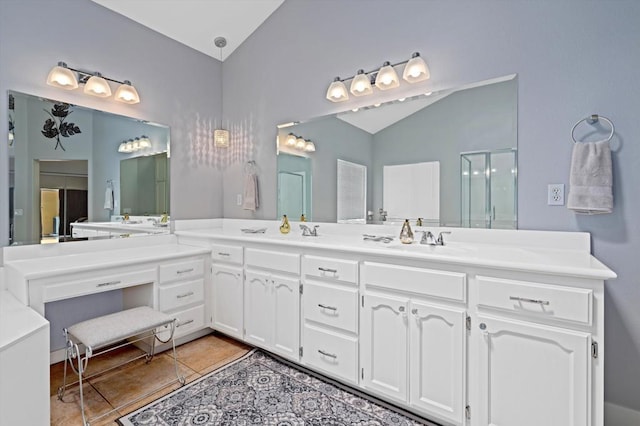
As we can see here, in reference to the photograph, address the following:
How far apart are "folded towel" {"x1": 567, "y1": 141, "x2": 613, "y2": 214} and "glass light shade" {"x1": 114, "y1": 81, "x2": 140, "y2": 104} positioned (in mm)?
3001

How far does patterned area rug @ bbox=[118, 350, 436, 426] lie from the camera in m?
1.69

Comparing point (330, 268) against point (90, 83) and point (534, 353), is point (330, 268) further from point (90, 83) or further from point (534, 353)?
point (90, 83)

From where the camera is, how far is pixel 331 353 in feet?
6.38

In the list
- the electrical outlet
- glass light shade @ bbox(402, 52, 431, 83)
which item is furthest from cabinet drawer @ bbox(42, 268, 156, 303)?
the electrical outlet

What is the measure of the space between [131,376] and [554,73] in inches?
122

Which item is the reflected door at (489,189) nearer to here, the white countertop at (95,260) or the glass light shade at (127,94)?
the white countertop at (95,260)

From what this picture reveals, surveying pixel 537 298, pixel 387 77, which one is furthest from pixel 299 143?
pixel 537 298

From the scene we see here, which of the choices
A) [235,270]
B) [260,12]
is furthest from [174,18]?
[235,270]

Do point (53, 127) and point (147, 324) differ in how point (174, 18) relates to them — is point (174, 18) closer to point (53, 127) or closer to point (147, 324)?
point (53, 127)

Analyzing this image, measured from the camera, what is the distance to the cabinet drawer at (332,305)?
6.07 feet

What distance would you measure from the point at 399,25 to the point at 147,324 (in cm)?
252

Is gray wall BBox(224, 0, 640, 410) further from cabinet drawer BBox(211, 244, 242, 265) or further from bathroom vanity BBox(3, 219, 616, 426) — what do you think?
cabinet drawer BBox(211, 244, 242, 265)

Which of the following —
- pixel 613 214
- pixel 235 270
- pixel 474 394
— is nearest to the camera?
pixel 474 394

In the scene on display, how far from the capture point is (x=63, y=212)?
2309 millimetres
